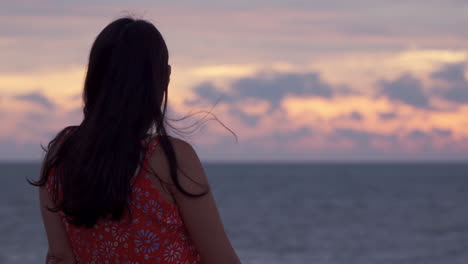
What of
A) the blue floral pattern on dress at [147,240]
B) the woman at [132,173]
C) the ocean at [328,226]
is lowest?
the ocean at [328,226]

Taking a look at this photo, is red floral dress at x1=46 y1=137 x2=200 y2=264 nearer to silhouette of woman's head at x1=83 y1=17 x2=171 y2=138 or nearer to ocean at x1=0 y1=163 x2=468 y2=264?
silhouette of woman's head at x1=83 y1=17 x2=171 y2=138

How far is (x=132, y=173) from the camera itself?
1.89 metres

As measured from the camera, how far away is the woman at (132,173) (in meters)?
1.89

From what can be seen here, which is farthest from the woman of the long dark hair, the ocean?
the ocean

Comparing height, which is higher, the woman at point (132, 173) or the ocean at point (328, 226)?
the woman at point (132, 173)

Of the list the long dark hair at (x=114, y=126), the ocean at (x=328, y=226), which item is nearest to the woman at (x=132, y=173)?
the long dark hair at (x=114, y=126)

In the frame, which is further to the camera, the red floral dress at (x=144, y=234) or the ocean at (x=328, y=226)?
the ocean at (x=328, y=226)

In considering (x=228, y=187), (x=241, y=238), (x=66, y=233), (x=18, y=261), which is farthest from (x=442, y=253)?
(x=228, y=187)

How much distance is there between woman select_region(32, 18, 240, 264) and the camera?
1887 mm

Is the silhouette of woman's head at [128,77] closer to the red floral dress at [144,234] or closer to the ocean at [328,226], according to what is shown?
the red floral dress at [144,234]

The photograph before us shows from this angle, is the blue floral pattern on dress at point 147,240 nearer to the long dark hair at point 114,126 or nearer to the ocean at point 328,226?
the long dark hair at point 114,126

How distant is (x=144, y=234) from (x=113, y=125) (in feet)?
0.94

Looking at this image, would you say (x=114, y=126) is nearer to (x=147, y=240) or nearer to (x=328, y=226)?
(x=147, y=240)

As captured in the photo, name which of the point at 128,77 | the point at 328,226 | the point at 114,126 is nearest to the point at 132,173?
the point at 114,126
